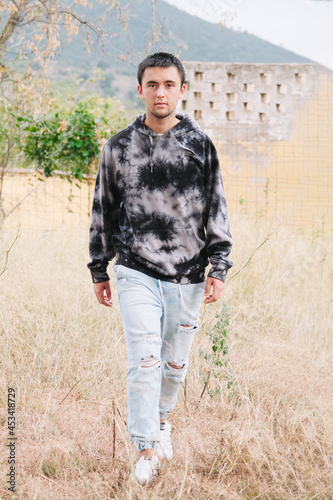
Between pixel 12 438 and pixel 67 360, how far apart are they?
1.10 m

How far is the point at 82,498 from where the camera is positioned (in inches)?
91.1

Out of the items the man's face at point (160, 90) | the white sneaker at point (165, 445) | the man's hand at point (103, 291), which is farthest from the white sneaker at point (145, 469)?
the man's face at point (160, 90)

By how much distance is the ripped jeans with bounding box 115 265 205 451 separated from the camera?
2357 millimetres

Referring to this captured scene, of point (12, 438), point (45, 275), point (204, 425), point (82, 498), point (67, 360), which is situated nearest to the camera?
point (82, 498)

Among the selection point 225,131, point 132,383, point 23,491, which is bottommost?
point 23,491

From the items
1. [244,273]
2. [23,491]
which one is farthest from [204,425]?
[244,273]

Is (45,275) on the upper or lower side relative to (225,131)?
lower

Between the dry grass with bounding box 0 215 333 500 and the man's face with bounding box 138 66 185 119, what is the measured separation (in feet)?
4.53

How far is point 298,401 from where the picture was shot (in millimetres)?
3113

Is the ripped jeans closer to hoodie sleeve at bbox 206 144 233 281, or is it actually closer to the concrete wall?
hoodie sleeve at bbox 206 144 233 281

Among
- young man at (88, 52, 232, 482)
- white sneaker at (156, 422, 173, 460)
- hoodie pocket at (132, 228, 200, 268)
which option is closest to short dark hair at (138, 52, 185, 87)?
young man at (88, 52, 232, 482)

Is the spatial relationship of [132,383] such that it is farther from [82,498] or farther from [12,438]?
[12,438]

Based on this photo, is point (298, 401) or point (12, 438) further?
point (298, 401)

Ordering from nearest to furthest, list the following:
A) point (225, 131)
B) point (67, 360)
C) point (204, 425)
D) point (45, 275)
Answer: point (204, 425) → point (67, 360) → point (45, 275) → point (225, 131)
